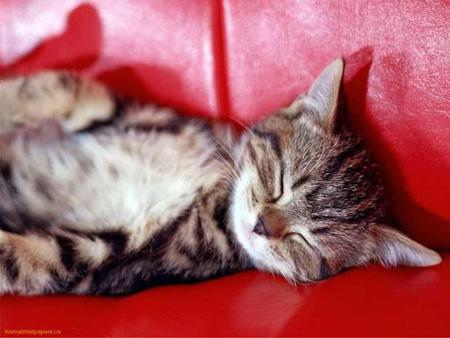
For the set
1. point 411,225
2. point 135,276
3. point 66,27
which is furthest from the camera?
point 66,27

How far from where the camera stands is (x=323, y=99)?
1.14 meters

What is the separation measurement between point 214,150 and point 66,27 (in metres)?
0.51

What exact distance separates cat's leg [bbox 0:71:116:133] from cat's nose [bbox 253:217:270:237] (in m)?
0.43

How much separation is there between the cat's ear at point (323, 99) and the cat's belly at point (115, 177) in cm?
23

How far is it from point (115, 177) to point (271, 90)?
1.37ft

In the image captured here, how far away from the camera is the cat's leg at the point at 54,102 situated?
1215mm

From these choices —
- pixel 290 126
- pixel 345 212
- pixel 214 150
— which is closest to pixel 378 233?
pixel 345 212

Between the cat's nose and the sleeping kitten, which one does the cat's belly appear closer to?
the sleeping kitten

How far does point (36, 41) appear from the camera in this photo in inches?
55.5

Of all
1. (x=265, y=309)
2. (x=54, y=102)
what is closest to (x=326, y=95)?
(x=265, y=309)

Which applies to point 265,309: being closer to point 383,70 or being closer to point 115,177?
point 115,177

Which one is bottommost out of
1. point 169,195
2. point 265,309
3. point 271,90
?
point 265,309

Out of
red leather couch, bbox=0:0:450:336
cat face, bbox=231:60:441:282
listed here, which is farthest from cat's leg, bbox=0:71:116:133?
cat face, bbox=231:60:441:282

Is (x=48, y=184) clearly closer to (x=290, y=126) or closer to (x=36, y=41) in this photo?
(x=36, y=41)
